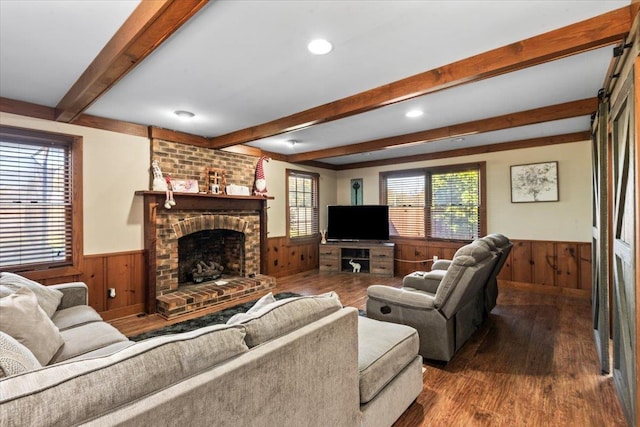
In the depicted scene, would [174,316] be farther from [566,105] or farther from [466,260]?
[566,105]

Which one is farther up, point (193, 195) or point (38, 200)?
point (193, 195)

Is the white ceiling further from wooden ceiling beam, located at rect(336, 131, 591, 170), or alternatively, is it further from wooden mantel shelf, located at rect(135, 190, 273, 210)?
wooden ceiling beam, located at rect(336, 131, 591, 170)

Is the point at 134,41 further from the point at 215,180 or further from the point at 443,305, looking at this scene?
the point at 215,180

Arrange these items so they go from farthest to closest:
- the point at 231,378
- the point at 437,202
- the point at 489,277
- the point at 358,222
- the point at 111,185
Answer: the point at 358,222 → the point at 437,202 → the point at 111,185 → the point at 489,277 → the point at 231,378

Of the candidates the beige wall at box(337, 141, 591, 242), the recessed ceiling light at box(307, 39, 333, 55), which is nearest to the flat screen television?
the beige wall at box(337, 141, 591, 242)

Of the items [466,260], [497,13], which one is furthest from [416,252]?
[497,13]

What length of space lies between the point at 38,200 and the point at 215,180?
2.03m

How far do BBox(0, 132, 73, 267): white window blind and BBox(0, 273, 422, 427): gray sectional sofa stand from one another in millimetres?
2012

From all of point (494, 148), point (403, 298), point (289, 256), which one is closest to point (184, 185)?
point (289, 256)

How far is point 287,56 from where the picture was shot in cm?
225

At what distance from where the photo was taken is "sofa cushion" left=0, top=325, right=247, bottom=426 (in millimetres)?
737

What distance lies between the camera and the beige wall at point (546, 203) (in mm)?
4574

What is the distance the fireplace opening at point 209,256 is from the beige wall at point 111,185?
0.88 m

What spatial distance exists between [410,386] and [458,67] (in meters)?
2.30
